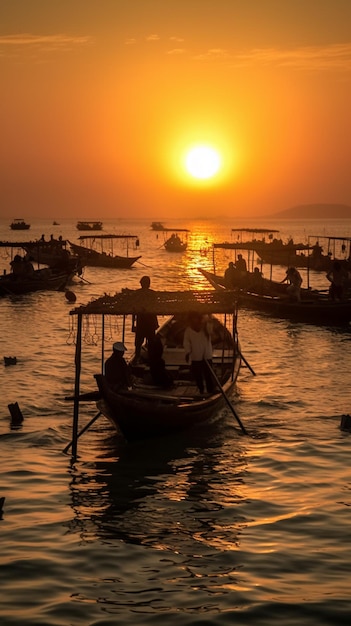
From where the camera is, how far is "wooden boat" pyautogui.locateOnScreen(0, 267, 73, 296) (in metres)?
47.3

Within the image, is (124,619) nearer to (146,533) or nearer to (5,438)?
(146,533)

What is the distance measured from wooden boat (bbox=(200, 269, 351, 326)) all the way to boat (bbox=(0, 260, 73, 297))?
1376 cm

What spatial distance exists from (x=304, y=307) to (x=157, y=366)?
18857 millimetres

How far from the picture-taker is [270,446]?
15914 millimetres

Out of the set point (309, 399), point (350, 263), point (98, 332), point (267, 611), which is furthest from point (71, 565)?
point (350, 263)

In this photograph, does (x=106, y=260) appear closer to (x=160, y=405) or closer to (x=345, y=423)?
(x=345, y=423)

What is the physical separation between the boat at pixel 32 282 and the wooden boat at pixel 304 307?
45.1 ft

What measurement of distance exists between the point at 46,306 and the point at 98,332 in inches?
355

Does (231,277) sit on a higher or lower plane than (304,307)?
higher

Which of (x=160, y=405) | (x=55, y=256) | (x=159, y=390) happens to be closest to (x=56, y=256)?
(x=55, y=256)

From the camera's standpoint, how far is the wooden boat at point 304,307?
34562 millimetres

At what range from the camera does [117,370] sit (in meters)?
15.3

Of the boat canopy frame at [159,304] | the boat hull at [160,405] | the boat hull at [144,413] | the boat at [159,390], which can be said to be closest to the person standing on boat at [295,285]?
the boat at [159,390]

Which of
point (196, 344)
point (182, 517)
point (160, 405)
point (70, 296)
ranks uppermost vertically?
point (196, 344)
